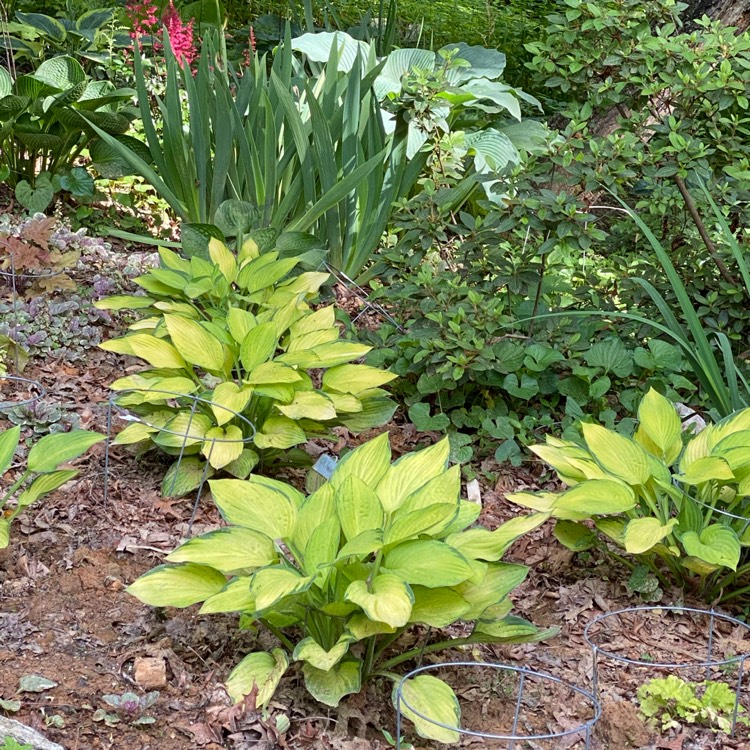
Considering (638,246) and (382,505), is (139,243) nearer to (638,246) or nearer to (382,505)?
(638,246)

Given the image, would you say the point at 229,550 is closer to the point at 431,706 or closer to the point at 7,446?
the point at 431,706

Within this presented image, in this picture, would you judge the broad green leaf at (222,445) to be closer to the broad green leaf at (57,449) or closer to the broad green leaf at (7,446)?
the broad green leaf at (57,449)

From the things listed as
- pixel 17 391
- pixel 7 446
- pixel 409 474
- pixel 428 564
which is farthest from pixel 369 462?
pixel 17 391

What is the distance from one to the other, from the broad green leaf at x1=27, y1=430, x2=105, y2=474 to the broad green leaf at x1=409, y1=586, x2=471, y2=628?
80 cm

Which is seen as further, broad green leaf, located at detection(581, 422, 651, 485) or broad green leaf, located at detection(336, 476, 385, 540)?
broad green leaf, located at detection(581, 422, 651, 485)

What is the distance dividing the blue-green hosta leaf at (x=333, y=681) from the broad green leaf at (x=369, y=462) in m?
0.39

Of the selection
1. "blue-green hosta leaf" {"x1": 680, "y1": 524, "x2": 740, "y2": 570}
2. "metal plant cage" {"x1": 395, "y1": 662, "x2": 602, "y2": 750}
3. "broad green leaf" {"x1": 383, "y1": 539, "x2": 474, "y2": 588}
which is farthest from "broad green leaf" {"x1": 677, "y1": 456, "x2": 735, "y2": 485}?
"broad green leaf" {"x1": 383, "y1": 539, "x2": 474, "y2": 588}

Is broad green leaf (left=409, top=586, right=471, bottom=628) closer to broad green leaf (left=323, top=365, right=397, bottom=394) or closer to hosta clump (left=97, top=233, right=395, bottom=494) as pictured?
hosta clump (left=97, top=233, right=395, bottom=494)

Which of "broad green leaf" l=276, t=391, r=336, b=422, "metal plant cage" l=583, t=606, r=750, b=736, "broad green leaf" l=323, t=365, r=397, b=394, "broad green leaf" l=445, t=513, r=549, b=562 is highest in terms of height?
"broad green leaf" l=445, t=513, r=549, b=562

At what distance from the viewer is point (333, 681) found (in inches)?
65.2

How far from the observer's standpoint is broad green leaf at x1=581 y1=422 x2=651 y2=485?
2.08 metres

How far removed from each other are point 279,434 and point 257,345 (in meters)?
0.25

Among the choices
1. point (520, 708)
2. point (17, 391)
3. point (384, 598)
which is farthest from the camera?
point (17, 391)

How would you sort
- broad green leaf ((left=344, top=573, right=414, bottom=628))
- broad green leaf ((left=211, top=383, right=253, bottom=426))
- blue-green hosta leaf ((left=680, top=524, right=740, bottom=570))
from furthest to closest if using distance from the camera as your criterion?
broad green leaf ((left=211, top=383, right=253, bottom=426)) < blue-green hosta leaf ((left=680, top=524, right=740, bottom=570)) < broad green leaf ((left=344, top=573, right=414, bottom=628))
